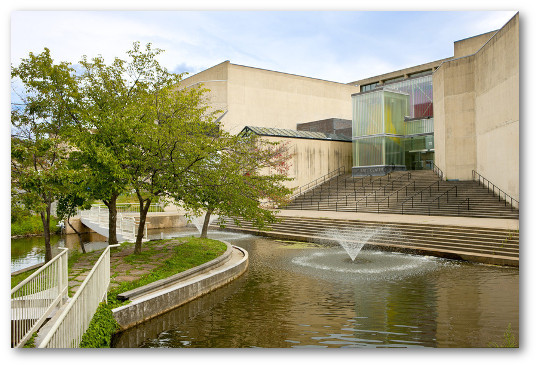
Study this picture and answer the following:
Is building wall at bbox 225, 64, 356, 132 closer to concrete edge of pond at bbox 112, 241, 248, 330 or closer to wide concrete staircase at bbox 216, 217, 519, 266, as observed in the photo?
wide concrete staircase at bbox 216, 217, 519, 266

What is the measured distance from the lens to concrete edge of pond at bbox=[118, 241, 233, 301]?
7.70 metres

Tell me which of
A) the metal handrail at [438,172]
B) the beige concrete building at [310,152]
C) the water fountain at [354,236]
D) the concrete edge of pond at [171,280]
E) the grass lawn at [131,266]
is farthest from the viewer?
the beige concrete building at [310,152]

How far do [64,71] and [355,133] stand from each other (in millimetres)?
26340

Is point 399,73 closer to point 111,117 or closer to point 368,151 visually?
point 368,151

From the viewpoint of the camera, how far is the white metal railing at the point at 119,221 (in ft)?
55.3

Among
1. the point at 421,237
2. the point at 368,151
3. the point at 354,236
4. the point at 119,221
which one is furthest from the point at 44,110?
the point at 368,151

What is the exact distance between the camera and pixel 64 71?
10.8 m

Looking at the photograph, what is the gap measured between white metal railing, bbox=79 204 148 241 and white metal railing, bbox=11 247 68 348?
998cm

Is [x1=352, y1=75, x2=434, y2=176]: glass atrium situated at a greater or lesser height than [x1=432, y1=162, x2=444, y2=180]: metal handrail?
greater

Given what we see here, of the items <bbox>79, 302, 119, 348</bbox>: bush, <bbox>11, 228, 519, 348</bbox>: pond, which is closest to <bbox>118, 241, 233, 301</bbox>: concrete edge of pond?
<bbox>11, 228, 519, 348</bbox>: pond

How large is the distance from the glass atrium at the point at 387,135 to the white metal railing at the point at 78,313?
27916mm

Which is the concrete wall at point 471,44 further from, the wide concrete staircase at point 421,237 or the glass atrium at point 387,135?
the wide concrete staircase at point 421,237

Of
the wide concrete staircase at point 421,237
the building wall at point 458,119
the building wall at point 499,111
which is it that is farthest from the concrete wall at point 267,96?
the building wall at point 499,111
